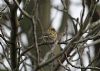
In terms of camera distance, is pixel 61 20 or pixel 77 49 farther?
pixel 61 20

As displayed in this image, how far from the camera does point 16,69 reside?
3238mm

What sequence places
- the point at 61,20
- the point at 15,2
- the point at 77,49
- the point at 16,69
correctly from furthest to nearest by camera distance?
the point at 61,20 < the point at 77,49 < the point at 16,69 < the point at 15,2

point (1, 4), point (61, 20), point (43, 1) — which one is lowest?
point (61, 20)

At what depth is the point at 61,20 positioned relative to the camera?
7559 mm

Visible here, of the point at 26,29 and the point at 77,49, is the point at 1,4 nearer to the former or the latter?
the point at 77,49

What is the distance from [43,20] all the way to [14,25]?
3.64m

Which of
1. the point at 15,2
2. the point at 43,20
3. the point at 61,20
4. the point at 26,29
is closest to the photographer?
the point at 15,2

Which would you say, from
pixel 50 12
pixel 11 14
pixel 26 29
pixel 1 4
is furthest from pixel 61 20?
pixel 11 14

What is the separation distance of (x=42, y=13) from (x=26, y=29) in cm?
80

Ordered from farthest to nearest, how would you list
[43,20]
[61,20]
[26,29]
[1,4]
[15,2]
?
[61,20]
[43,20]
[26,29]
[1,4]
[15,2]

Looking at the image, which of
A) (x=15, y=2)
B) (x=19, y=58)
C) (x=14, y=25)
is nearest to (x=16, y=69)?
(x=19, y=58)

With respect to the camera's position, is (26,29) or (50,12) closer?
(26,29)

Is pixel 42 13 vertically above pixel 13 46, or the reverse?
pixel 13 46

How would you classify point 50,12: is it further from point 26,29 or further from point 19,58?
point 19,58
